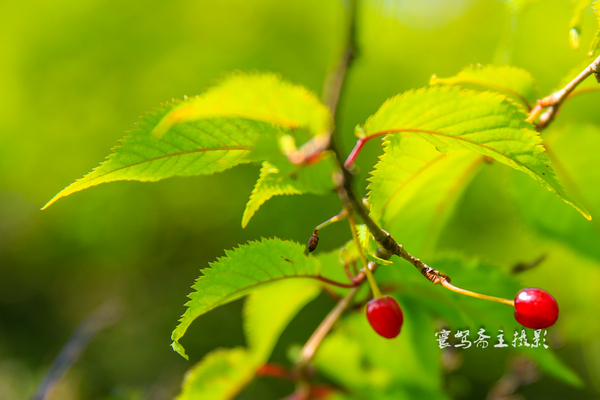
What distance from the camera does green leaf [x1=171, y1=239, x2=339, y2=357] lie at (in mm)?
420

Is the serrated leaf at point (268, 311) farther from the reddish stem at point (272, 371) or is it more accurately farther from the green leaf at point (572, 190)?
the green leaf at point (572, 190)

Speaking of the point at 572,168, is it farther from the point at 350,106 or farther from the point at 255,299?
the point at 350,106

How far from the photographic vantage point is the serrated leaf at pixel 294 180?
0.30m

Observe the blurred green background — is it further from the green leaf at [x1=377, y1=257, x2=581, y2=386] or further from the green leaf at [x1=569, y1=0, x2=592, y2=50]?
the green leaf at [x1=569, y1=0, x2=592, y2=50]

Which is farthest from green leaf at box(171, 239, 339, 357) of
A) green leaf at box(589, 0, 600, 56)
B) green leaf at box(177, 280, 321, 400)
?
green leaf at box(589, 0, 600, 56)

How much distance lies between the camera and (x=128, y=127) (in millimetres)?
3627

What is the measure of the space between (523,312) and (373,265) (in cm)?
15

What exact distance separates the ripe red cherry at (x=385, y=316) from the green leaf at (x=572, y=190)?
1.24 ft

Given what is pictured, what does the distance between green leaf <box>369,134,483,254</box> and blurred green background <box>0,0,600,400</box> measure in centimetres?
247

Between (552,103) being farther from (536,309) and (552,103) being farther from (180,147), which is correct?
(180,147)

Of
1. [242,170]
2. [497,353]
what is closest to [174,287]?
[242,170]

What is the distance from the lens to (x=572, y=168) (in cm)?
65

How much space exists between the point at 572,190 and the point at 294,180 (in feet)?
1.84

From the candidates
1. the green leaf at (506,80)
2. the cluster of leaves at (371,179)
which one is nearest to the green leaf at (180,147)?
the cluster of leaves at (371,179)
